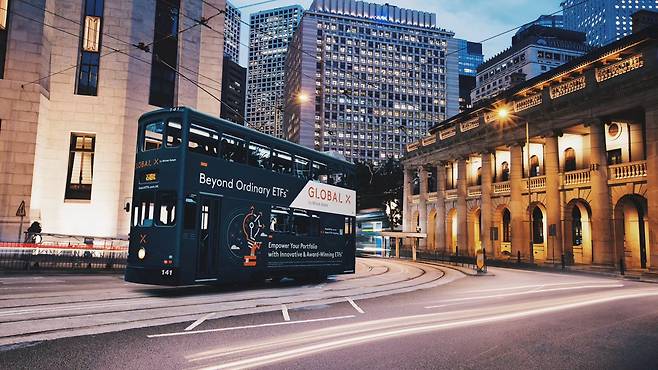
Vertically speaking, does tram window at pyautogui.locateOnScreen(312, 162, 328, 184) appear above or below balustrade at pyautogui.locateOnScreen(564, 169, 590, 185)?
below

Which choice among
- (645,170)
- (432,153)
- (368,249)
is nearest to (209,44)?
(432,153)

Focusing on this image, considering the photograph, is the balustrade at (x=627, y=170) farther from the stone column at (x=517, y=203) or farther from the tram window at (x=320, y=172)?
the tram window at (x=320, y=172)

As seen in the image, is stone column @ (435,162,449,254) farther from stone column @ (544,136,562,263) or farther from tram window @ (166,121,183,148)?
tram window @ (166,121,183,148)

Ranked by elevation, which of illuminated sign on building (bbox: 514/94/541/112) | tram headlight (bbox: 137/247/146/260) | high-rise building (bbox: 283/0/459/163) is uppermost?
high-rise building (bbox: 283/0/459/163)

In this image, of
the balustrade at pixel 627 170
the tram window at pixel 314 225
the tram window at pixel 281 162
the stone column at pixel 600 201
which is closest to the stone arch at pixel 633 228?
the stone column at pixel 600 201

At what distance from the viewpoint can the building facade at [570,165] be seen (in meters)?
27.1

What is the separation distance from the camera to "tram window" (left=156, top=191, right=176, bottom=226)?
11.9m

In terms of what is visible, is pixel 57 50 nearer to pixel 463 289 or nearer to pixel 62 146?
A: pixel 62 146

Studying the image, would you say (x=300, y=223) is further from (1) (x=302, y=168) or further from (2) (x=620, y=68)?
(2) (x=620, y=68)

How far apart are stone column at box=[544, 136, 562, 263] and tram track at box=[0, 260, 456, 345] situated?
22115mm

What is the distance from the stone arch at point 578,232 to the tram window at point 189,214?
2751cm

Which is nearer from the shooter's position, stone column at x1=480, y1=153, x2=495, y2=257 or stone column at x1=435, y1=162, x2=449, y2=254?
stone column at x1=480, y1=153, x2=495, y2=257

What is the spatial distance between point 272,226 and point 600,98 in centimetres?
2471

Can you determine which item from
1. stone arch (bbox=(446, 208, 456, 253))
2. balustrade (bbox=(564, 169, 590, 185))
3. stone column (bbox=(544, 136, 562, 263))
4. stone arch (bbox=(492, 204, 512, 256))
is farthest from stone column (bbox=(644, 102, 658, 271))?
stone arch (bbox=(446, 208, 456, 253))
